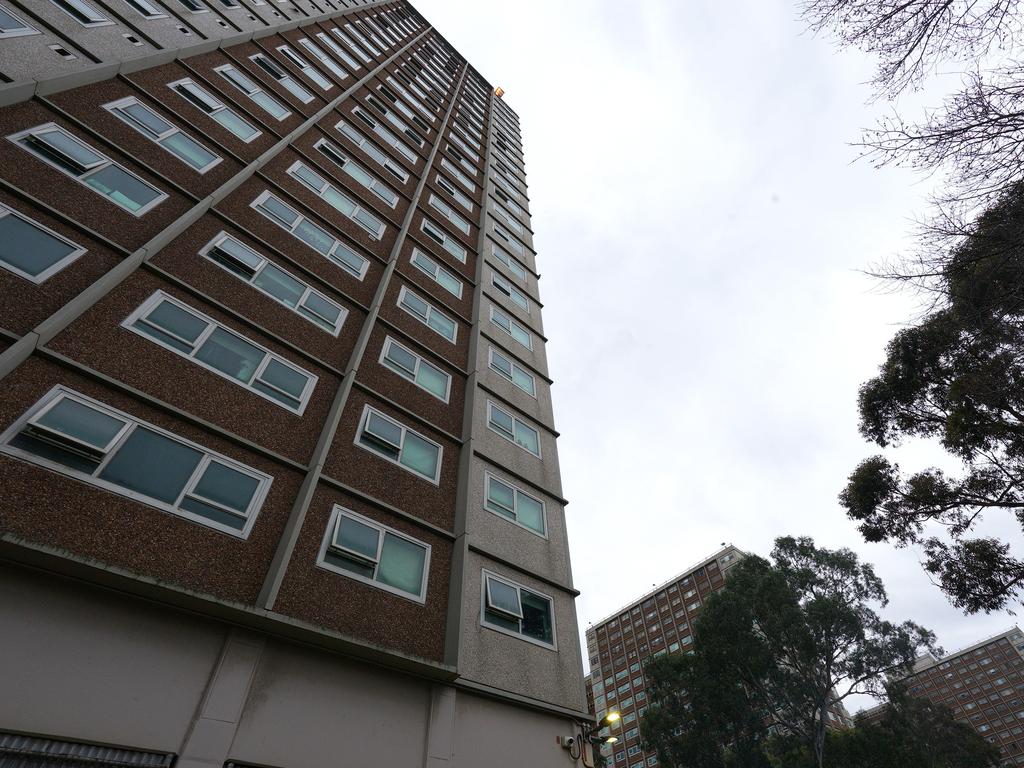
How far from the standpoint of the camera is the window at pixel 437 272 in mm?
17406

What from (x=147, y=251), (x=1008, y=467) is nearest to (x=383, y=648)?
(x=147, y=251)

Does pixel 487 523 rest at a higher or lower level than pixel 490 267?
lower

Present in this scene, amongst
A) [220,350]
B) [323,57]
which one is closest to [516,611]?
[220,350]

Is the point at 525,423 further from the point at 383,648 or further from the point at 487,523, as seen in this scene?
the point at 383,648

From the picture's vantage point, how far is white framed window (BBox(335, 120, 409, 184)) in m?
19.9

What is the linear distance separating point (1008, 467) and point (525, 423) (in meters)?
11.7

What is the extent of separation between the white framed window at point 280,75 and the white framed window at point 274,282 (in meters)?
10.4

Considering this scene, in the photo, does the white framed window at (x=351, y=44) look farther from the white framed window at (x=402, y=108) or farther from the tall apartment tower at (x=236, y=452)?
the tall apartment tower at (x=236, y=452)

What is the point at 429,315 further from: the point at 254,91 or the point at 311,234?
the point at 254,91

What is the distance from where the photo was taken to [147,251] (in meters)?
9.59

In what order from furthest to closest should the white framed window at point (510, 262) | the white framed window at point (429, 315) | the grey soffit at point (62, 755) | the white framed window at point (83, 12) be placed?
the white framed window at point (510, 262), the white framed window at point (429, 315), the white framed window at point (83, 12), the grey soffit at point (62, 755)

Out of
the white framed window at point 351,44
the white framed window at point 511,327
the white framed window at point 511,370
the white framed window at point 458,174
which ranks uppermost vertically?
the white framed window at point 351,44

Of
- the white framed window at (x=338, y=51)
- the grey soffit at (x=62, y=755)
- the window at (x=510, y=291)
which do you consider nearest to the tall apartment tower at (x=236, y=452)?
the grey soffit at (x=62, y=755)

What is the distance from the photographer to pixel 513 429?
1492 cm
